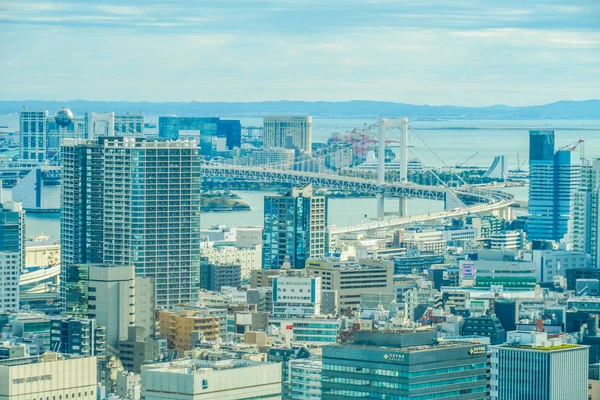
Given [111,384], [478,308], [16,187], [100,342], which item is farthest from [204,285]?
[16,187]

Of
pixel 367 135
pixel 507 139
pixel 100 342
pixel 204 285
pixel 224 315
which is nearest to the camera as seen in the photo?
pixel 100 342

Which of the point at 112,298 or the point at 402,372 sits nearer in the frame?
the point at 402,372

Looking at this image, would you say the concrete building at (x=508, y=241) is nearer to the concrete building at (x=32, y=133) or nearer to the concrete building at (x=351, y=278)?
the concrete building at (x=351, y=278)

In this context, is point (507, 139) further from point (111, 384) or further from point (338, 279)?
point (111, 384)

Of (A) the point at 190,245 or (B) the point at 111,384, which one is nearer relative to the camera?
(B) the point at 111,384

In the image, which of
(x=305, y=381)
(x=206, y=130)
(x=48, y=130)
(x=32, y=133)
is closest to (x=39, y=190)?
(x=32, y=133)

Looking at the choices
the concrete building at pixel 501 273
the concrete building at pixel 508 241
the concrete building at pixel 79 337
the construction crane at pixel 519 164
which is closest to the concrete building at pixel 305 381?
the concrete building at pixel 79 337

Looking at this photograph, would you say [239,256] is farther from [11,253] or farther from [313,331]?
[313,331]
